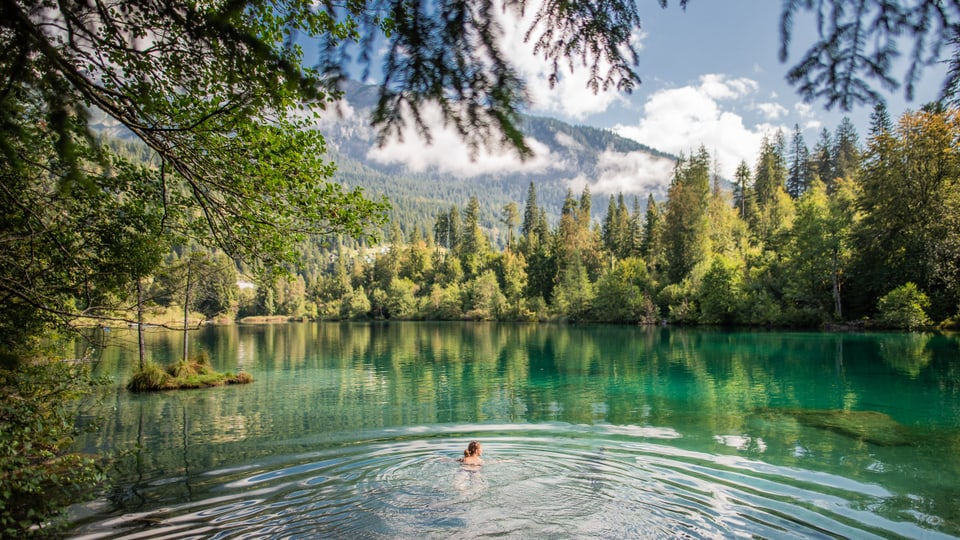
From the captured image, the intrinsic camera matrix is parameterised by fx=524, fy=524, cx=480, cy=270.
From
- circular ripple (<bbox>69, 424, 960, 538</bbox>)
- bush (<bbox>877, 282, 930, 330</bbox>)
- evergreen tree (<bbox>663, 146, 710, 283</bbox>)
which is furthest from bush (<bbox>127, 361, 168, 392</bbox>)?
evergreen tree (<bbox>663, 146, 710, 283</bbox>)

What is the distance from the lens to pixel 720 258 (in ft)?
217

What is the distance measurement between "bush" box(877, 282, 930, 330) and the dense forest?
13cm

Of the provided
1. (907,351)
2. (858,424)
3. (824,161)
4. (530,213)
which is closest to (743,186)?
(824,161)

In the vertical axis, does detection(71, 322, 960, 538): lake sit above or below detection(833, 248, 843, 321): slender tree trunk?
below

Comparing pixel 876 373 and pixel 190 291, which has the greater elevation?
pixel 190 291

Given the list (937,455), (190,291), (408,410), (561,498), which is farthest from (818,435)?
(190,291)

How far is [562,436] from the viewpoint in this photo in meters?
14.4

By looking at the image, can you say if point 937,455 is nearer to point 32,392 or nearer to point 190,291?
point 32,392

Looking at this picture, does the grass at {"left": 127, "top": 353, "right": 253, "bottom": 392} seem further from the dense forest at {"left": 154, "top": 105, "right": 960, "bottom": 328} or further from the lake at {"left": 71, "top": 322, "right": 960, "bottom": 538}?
the dense forest at {"left": 154, "top": 105, "right": 960, "bottom": 328}

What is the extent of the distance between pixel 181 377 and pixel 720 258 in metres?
60.9

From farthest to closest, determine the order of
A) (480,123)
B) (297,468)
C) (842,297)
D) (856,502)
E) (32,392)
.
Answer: (842,297) < (297,468) < (856,502) < (32,392) < (480,123)

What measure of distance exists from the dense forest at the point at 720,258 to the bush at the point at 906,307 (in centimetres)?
13

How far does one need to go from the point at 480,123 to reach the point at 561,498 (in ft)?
26.2

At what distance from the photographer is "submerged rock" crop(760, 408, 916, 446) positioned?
13.9 metres
